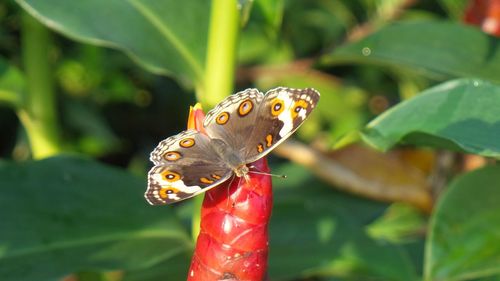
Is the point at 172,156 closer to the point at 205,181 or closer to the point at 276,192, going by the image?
the point at 205,181

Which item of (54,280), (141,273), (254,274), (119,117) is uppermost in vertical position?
(254,274)

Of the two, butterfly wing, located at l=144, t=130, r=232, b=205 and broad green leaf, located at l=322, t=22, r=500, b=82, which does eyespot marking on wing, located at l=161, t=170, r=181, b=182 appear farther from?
broad green leaf, located at l=322, t=22, r=500, b=82

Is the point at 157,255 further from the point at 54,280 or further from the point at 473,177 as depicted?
the point at 473,177

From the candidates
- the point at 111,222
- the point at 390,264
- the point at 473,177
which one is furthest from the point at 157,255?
the point at 473,177

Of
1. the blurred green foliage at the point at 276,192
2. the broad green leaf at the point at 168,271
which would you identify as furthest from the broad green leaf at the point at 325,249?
the broad green leaf at the point at 168,271

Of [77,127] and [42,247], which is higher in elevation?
[42,247]

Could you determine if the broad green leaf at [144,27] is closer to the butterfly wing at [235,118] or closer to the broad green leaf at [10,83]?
the broad green leaf at [10,83]

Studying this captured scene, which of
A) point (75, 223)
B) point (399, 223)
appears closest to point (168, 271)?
point (75, 223)
